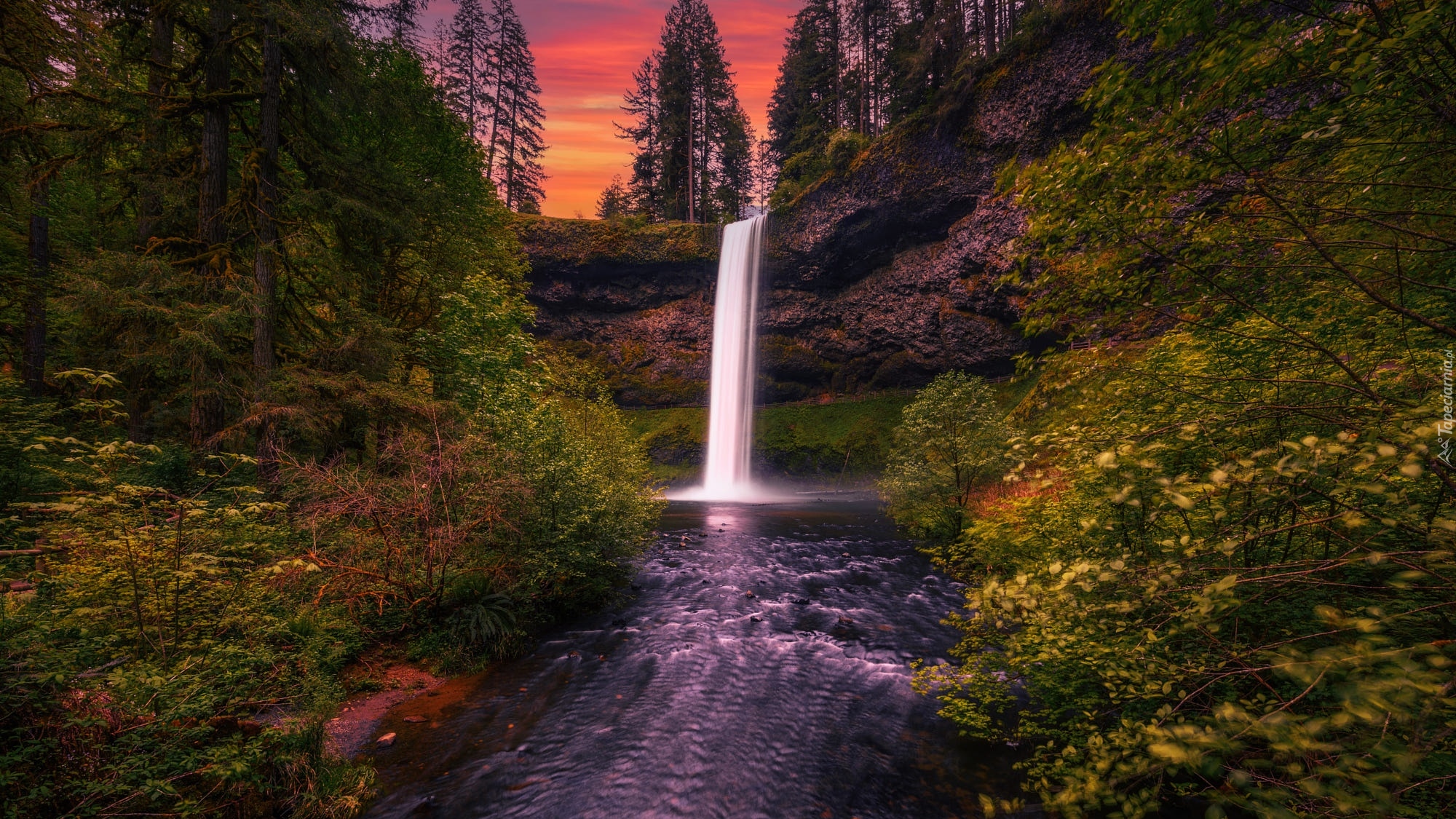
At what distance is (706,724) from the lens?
22.9 ft

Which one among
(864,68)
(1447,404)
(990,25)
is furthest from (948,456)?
(864,68)

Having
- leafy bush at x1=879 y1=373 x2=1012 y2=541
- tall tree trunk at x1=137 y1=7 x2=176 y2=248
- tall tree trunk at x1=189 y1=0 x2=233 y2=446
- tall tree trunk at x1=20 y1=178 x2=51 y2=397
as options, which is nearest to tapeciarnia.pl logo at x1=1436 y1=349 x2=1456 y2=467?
leafy bush at x1=879 y1=373 x2=1012 y2=541

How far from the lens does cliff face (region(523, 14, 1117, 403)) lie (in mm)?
29281

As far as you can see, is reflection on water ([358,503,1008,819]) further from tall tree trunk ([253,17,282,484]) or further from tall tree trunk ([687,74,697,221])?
tall tree trunk ([687,74,697,221])

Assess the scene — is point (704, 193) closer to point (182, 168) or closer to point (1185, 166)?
point (182, 168)

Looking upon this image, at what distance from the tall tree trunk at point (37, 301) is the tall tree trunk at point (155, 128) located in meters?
3.75

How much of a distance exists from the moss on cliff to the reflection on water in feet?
124

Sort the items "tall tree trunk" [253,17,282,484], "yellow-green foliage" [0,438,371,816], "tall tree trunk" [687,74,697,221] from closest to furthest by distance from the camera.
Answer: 1. "yellow-green foliage" [0,438,371,816]
2. "tall tree trunk" [253,17,282,484]
3. "tall tree trunk" [687,74,697,221]

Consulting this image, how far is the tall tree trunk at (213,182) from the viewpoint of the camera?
359 inches

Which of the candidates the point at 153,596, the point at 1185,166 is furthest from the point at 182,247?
the point at 1185,166

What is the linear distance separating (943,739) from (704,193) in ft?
167

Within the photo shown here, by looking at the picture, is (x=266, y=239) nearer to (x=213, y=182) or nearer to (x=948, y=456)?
(x=213, y=182)

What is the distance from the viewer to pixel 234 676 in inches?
169

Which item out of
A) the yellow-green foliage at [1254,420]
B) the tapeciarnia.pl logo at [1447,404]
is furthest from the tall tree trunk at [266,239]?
the tapeciarnia.pl logo at [1447,404]
